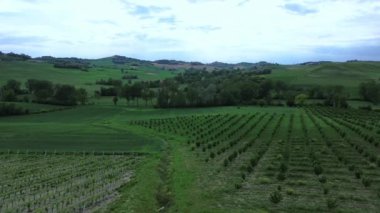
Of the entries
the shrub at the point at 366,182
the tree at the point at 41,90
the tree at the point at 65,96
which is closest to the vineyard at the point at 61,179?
the shrub at the point at 366,182

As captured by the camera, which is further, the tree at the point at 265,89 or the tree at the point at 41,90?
the tree at the point at 265,89

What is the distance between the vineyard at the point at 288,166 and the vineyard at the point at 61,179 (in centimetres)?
875

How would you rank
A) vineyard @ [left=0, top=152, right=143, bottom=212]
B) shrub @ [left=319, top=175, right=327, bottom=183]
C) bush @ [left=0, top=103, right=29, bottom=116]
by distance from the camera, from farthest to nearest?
bush @ [left=0, top=103, right=29, bottom=116] < shrub @ [left=319, top=175, right=327, bottom=183] < vineyard @ [left=0, top=152, right=143, bottom=212]

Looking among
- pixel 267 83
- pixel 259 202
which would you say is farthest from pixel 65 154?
pixel 267 83

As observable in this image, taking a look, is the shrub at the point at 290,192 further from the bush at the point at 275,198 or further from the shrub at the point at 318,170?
the shrub at the point at 318,170

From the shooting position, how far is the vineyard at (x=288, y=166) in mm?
35156

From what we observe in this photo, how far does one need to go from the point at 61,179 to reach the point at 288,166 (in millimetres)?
22761

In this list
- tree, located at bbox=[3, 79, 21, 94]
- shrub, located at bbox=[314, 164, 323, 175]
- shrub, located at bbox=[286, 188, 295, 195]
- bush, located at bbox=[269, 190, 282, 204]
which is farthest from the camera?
tree, located at bbox=[3, 79, 21, 94]

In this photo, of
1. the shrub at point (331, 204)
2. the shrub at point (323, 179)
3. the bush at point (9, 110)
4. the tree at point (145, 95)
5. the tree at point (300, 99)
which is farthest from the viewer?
the tree at point (145, 95)

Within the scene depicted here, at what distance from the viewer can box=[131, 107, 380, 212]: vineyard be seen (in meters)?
Answer: 35.2

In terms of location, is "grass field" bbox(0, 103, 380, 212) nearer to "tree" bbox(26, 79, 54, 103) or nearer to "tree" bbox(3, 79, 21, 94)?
"tree" bbox(26, 79, 54, 103)

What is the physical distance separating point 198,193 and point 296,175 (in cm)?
1149

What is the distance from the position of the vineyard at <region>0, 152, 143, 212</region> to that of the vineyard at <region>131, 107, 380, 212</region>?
8.75m

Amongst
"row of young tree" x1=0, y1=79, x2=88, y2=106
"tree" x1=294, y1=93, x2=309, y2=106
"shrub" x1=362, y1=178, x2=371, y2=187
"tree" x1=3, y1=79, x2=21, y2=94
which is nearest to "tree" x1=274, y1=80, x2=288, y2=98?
"tree" x1=294, y1=93, x2=309, y2=106
